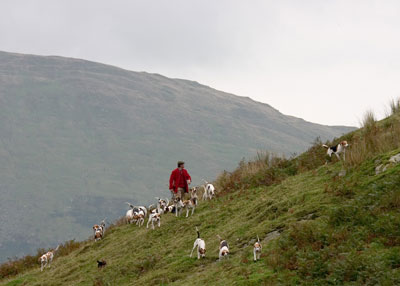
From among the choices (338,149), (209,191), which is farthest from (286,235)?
(209,191)

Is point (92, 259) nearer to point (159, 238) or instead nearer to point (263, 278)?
point (159, 238)

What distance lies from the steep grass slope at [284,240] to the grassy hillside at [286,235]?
25 mm

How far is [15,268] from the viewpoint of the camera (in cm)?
2889

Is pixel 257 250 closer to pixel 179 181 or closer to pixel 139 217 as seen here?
pixel 179 181

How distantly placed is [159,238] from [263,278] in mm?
9459

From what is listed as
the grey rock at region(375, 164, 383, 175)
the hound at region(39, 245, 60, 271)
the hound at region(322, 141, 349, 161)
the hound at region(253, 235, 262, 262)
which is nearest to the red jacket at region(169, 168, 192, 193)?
the hound at region(322, 141, 349, 161)

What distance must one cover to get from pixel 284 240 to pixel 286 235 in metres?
0.29

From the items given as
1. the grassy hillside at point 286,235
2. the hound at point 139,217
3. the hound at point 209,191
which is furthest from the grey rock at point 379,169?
the hound at point 139,217

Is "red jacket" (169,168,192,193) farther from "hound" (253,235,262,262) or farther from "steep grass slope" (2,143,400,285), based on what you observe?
"hound" (253,235,262,262)

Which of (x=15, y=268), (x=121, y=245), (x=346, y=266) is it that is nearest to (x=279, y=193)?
(x=121, y=245)

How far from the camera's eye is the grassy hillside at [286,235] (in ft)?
34.9

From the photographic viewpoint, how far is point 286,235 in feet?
41.6

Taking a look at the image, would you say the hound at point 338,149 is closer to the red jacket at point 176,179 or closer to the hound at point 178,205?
the red jacket at point 176,179

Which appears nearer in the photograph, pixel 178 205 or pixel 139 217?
pixel 178 205
